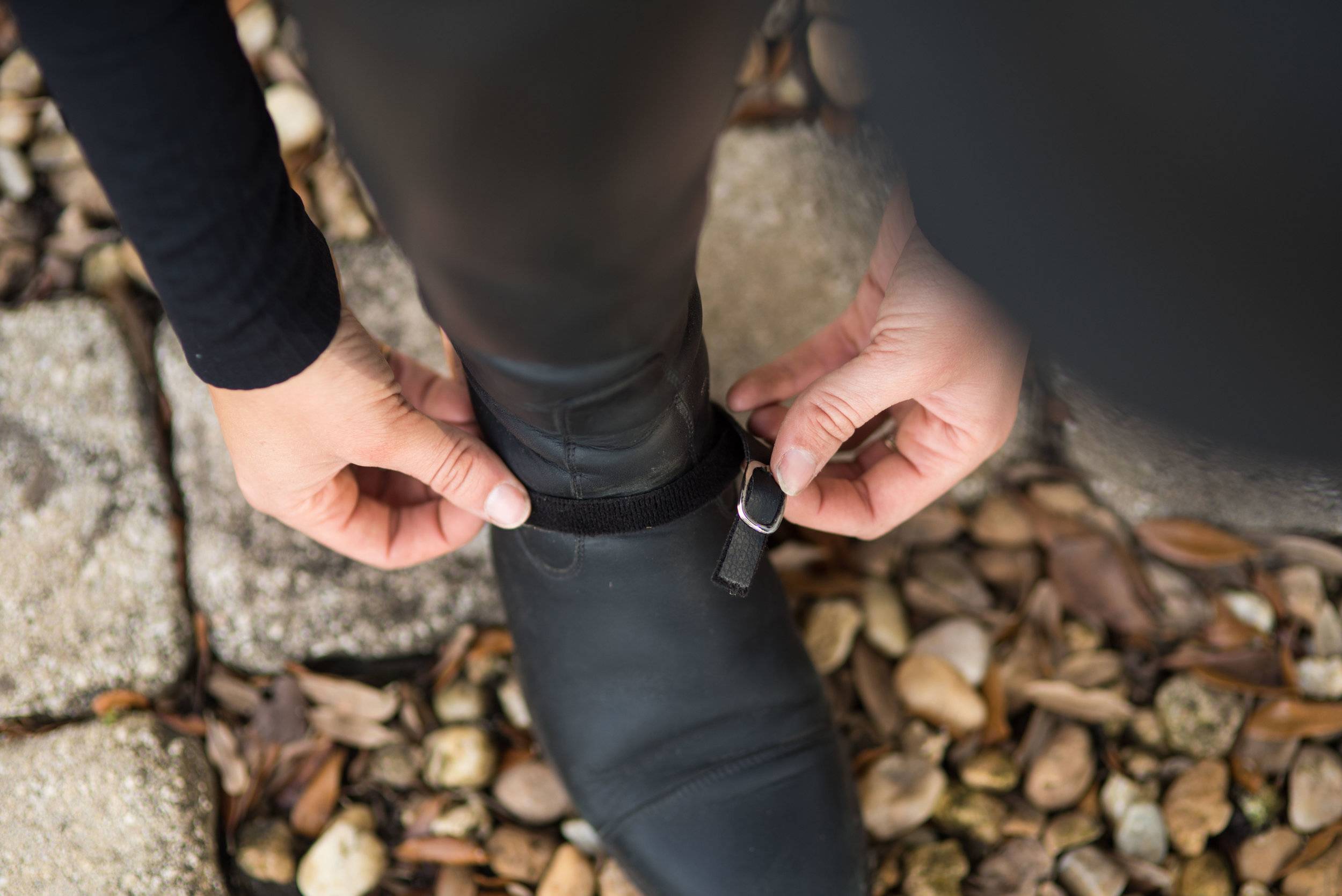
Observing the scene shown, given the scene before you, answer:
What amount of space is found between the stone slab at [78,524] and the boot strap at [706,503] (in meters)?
0.51

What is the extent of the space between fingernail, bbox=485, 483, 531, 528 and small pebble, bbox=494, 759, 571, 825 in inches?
12.5

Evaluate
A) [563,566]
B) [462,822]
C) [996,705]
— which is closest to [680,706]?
[563,566]

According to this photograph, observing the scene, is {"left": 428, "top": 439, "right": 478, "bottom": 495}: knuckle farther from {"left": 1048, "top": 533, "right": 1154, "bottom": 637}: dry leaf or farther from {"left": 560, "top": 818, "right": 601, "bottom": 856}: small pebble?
{"left": 1048, "top": 533, "right": 1154, "bottom": 637}: dry leaf

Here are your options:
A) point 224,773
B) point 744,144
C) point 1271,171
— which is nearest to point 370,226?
point 744,144

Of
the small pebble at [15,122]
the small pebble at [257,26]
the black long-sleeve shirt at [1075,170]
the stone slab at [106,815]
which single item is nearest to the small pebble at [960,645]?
the black long-sleeve shirt at [1075,170]

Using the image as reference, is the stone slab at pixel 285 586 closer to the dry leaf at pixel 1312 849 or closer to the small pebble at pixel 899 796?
the small pebble at pixel 899 796

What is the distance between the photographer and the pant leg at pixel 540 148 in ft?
1.63

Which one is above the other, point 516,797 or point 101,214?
point 101,214

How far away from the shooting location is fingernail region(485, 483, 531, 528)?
0.83 m

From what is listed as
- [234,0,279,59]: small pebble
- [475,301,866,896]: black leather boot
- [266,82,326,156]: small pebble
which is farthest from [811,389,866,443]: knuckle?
[234,0,279,59]: small pebble

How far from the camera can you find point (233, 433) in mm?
809

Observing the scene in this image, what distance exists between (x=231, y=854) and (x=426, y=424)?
0.53 metres

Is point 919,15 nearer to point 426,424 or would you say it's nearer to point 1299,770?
point 426,424

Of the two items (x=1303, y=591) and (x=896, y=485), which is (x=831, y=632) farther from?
(x=1303, y=591)
